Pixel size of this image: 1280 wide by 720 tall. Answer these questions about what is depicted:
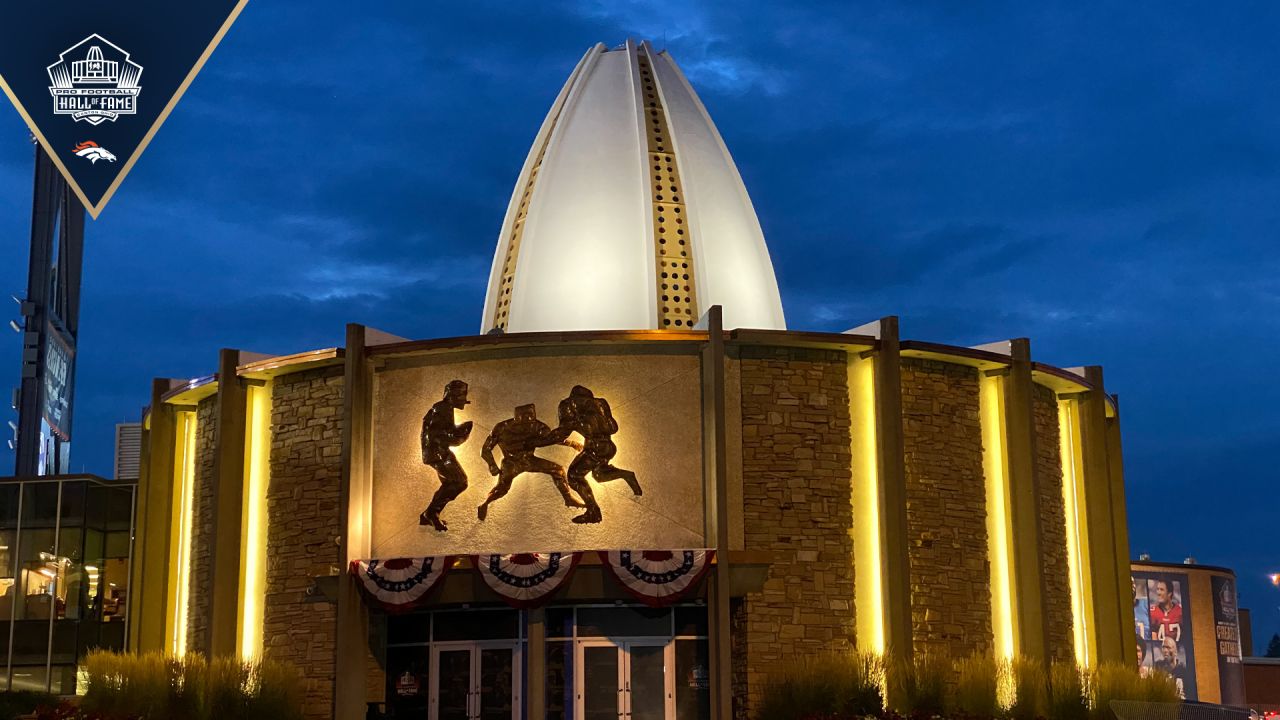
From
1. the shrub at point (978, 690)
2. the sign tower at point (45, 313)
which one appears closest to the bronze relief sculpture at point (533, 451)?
the shrub at point (978, 690)

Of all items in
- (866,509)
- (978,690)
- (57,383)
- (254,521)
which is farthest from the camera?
(57,383)

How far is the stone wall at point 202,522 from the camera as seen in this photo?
1105 inches

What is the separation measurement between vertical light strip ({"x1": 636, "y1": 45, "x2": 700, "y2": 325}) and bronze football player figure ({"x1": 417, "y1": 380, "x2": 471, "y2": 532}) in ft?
16.3

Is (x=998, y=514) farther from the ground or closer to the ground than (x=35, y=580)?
farther from the ground

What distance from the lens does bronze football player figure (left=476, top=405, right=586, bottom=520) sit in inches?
1021

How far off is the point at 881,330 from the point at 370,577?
9446mm

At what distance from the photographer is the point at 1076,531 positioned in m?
29.7

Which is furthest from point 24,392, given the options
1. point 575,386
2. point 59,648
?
point 575,386

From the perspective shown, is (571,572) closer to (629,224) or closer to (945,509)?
(945,509)

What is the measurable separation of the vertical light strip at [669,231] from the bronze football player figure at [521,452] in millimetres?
4535

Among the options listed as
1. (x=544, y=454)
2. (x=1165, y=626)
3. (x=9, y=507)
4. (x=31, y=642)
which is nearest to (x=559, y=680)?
(x=544, y=454)

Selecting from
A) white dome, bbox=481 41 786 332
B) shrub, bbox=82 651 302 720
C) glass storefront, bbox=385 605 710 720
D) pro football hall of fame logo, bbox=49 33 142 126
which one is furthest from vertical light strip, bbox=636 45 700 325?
pro football hall of fame logo, bbox=49 33 142 126

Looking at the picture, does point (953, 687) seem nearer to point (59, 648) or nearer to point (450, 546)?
point (450, 546)

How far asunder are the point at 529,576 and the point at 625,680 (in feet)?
7.94
